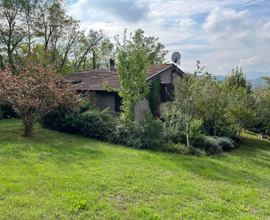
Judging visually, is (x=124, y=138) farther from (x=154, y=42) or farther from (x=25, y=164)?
(x=154, y=42)

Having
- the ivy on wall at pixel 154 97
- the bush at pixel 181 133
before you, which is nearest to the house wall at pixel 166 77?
the ivy on wall at pixel 154 97

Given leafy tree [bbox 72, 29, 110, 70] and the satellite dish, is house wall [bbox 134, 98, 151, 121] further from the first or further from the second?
leafy tree [bbox 72, 29, 110, 70]

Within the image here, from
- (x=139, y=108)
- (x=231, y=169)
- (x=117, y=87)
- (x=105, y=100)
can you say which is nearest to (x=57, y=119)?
(x=105, y=100)

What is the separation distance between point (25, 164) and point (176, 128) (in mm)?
7178

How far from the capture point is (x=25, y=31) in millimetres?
23266

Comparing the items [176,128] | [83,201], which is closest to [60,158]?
[83,201]

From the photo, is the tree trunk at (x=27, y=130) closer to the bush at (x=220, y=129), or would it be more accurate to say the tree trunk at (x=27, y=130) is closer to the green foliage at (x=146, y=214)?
the green foliage at (x=146, y=214)

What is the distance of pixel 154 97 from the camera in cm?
1415

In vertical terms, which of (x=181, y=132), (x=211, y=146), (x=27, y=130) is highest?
(x=27, y=130)

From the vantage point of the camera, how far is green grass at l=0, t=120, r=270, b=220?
3914 millimetres

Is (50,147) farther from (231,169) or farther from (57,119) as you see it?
(231,169)

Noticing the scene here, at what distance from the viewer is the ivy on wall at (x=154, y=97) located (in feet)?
46.0

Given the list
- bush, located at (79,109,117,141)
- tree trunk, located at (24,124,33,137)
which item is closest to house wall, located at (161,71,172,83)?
bush, located at (79,109,117,141)

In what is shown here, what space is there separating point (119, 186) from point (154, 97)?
9830 mm
